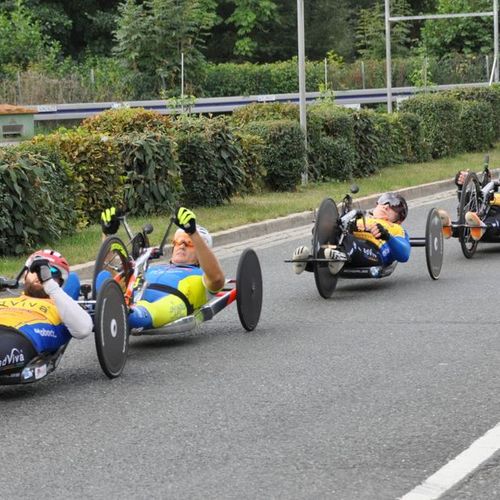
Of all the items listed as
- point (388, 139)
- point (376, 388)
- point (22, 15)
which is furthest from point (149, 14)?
point (376, 388)

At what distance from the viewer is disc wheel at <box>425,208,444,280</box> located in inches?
491

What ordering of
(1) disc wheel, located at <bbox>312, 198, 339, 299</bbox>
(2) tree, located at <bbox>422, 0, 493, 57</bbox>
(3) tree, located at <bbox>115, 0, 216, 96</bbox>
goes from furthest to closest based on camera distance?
(2) tree, located at <bbox>422, 0, 493, 57</bbox> < (3) tree, located at <bbox>115, 0, 216, 96</bbox> < (1) disc wheel, located at <bbox>312, 198, 339, 299</bbox>

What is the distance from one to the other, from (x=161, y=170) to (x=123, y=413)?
987cm

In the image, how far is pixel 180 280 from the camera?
955 cm

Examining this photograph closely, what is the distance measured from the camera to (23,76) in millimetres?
40531

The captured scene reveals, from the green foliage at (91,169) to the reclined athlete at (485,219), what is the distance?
4.34 metres

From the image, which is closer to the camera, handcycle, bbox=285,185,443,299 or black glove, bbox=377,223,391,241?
handcycle, bbox=285,185,443,299

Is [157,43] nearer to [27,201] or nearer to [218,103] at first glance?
[218,103]

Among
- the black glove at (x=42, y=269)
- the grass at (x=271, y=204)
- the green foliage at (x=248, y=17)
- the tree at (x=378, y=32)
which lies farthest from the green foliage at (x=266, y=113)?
the green foliage at (x=248, y=17)

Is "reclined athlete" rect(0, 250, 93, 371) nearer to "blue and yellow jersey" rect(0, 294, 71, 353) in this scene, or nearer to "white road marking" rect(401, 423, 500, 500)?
"blue and yellow jersey" rect(0, 294, 71, 353)

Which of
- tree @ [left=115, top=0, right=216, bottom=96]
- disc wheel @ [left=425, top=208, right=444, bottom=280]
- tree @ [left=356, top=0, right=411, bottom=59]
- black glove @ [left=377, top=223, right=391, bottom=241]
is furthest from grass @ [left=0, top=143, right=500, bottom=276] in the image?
tree @ [left=356, top=0, right=411, bottom=59]

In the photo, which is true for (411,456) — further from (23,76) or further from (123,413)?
(23,76)

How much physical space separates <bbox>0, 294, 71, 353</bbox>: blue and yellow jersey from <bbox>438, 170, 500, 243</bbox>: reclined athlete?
5977mm

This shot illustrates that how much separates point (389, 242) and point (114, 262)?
3491 millimetres
